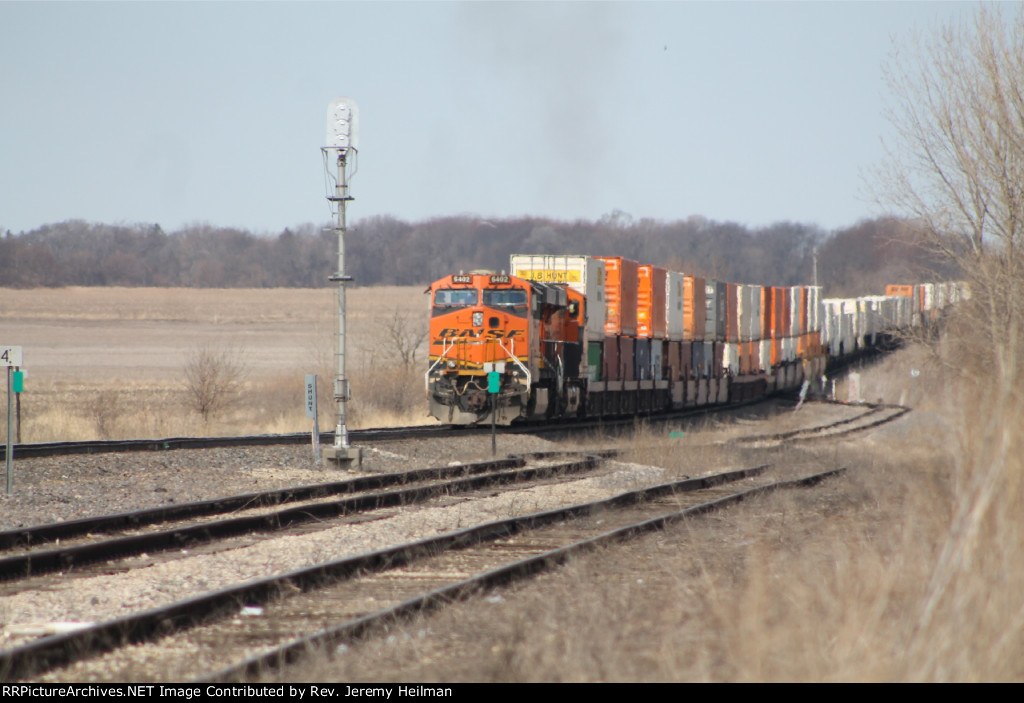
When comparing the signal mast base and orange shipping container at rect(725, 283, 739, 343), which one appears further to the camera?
orange shipping container at rect(725, 283, 739, 343)

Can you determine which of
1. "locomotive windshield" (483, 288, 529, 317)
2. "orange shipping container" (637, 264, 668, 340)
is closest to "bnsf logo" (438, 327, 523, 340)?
"locomotive windshield" (483, 288, 529, 317)

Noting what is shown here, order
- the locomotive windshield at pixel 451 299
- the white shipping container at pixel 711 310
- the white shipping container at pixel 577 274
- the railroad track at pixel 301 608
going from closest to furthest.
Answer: the railroad track at pixel 301 608 → the locomotive windshield at pixel 451 299 → the white shipping container at pixel 577 274 → the white shipping container at pixel 711 310

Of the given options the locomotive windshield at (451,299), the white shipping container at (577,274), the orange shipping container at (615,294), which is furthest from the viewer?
the orange shipping container at (615,294)

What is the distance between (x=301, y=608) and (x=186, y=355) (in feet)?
131

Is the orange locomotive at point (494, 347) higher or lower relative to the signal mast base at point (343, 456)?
higher

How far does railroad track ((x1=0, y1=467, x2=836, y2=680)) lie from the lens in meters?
5.46

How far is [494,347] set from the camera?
2206cm

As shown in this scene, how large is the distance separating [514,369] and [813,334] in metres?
28.3

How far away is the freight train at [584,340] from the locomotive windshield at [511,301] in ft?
0.07

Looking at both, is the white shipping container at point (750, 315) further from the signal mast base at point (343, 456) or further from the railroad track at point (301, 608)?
the railroad track at point (301, 608)

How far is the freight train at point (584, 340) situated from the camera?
2211 centimetres

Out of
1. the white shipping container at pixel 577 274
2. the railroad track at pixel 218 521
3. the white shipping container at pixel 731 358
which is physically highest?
the white shipping container at pixel 577 274

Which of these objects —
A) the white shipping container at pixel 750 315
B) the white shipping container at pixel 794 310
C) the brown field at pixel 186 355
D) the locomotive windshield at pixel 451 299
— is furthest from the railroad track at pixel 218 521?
the white shipping container at pixel 794 310

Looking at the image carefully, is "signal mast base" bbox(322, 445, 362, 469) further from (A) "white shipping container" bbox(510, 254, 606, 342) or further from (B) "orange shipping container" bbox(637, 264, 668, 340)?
(B) "orange shipping container" bbox(637, 264, 668, 340)
